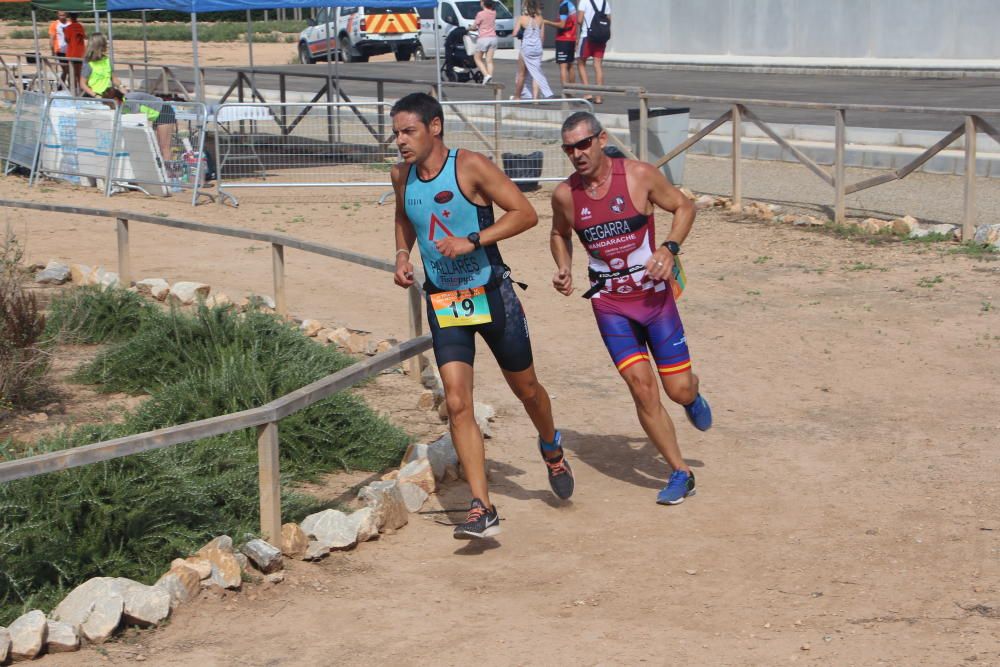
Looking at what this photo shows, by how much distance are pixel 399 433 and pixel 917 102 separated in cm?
1664

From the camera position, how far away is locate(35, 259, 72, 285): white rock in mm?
11086

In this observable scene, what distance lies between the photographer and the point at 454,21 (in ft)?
117

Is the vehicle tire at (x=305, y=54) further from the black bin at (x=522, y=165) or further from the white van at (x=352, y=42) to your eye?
the black bin at (x=522, y=165)

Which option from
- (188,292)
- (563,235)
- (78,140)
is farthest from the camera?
(78,140)

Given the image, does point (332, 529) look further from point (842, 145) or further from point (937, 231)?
point (842, 145)

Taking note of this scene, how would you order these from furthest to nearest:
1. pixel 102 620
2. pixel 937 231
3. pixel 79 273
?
pixel 937 231 → pixel 79 273 → pixel 102 620

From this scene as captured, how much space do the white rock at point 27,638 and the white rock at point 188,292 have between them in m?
5.82

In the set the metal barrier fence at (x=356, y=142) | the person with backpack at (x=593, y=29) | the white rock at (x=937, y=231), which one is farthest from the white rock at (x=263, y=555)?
the person with backpack at (x=593, y=29)

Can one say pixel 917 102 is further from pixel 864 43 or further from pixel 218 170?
pixel 218 170

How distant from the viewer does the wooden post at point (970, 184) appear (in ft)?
39.7

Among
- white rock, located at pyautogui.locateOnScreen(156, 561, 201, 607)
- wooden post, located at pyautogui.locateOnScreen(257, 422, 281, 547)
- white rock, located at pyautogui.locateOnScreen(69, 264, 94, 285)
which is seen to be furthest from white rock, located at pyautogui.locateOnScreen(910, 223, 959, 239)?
white rock, located at pyautogui.locateOnScreen(156, 561, 201, 607)

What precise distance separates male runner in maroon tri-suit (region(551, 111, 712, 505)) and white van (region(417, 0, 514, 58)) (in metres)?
27.1

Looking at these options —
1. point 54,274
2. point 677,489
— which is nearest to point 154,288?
point 54,274

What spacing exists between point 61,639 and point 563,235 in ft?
9.49
